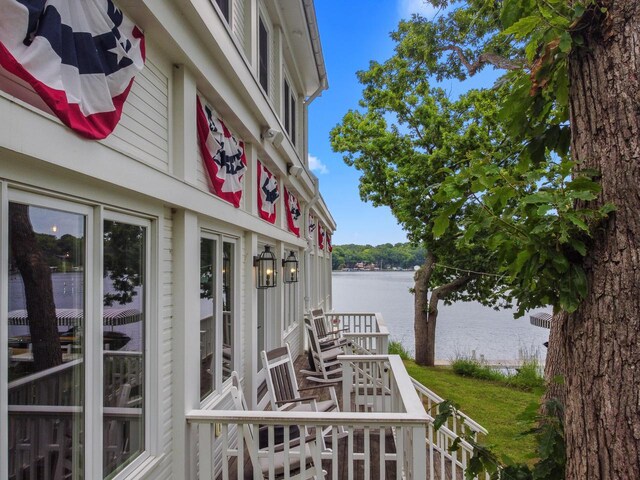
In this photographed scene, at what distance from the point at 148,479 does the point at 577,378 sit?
2371 millimetres

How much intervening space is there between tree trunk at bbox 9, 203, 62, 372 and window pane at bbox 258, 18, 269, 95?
162 inches

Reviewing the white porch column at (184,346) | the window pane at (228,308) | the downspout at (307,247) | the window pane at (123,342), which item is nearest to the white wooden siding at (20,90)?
the window pane at (123,342)

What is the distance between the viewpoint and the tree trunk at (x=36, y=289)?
4.89 ft

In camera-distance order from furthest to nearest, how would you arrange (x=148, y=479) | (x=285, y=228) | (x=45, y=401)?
1. (x=285, y=228)
2. (x=148, y=479)
3. (x=45, y=401)

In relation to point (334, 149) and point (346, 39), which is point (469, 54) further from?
point (346, 39)

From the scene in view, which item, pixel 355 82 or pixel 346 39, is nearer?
pixel 355 82

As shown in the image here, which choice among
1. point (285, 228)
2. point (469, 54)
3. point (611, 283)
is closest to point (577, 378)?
point (611, 283)

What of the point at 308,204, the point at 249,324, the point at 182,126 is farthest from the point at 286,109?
the point at 182,126

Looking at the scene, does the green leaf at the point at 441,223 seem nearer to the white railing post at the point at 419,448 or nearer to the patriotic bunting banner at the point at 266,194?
the white railing post at the point at 419,448

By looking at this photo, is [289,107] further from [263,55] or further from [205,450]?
[205,450]

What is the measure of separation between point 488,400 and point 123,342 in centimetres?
787

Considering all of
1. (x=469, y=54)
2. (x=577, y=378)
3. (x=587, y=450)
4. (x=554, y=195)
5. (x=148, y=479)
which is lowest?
(x=148, y=479)

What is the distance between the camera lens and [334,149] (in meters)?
12.6

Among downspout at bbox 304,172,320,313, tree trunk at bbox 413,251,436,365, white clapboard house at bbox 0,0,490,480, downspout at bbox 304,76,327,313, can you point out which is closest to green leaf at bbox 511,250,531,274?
white clapboard house at bbox 0,0,490,480
